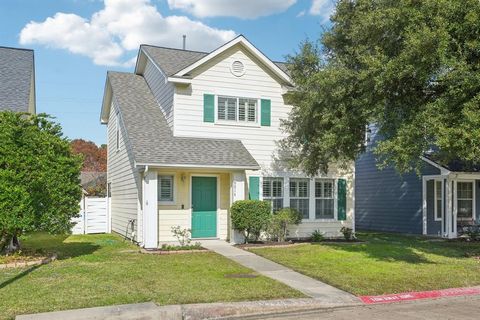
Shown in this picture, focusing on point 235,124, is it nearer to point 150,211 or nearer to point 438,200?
point 150,211

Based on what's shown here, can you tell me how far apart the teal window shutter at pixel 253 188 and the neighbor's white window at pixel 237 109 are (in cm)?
218

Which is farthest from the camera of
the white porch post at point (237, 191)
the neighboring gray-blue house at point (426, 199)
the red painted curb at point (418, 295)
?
the neighboring gray-blue house at point (426, 199)

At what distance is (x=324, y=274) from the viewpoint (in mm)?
10711

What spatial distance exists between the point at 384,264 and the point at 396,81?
459 cm

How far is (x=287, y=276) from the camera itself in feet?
34.6

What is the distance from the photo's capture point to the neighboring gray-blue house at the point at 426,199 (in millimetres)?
20047

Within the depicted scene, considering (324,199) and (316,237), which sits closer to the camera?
(316,237)

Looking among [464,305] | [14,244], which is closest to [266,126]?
[14,244]

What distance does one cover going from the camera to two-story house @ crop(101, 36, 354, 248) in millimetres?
16047

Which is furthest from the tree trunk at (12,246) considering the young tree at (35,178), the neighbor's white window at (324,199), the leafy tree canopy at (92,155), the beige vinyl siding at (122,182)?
the leafy tree canopy at (92,155)

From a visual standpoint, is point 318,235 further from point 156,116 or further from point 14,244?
point 14,244

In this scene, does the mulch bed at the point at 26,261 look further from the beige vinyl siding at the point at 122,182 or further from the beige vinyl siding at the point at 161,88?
the beige vinyl siding at the point at 161,88

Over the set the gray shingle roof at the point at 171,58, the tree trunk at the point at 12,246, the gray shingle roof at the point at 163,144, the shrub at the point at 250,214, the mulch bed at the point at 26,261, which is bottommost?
the mulch bed at the point at 26,261

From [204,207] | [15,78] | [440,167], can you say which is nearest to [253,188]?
[204,207]
